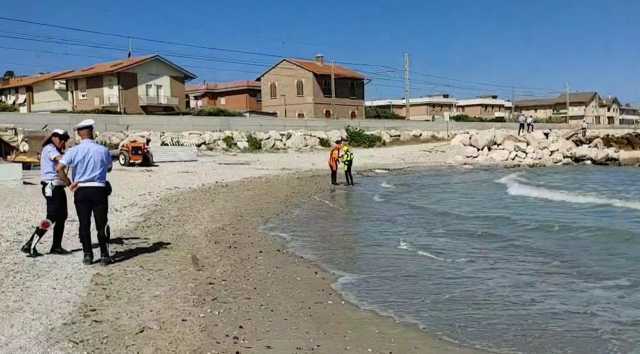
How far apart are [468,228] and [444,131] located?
4319 centimetres

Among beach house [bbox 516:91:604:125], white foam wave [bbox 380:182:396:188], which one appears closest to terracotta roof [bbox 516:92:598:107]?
beach house [bbox 516:91:604:125]

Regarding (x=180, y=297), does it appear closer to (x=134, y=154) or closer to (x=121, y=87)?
(x=134, y=154)

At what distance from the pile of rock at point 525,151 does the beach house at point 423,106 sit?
5145 cm

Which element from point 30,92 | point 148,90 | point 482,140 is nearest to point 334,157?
point 482,140

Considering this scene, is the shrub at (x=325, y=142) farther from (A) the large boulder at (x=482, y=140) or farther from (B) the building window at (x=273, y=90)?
(B) the building window at (x=273, y=90)

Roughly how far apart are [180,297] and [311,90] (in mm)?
65700

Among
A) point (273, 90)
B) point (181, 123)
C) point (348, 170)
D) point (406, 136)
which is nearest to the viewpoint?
point (348, 170)

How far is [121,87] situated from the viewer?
61344 millimetres

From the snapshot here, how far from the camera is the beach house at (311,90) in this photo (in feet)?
239

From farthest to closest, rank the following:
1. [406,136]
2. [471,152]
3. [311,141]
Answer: [406,136]
[471,152]
[311,141]

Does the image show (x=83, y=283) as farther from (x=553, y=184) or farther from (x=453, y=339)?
(x=553, y=184)

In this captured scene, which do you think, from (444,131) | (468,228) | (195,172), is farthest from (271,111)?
(468,228)

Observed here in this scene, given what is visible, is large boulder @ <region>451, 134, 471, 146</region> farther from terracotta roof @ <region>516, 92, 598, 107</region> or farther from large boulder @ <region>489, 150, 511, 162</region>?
terracotta roof @ <region>516, 92, 598, 107</region>

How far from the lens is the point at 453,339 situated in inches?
267
